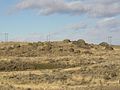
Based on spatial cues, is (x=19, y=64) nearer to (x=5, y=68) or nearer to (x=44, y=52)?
(x=5, y=68)

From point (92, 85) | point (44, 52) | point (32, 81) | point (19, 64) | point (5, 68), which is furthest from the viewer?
point (44, 52)

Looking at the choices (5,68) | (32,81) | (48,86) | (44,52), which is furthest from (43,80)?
(44,52)

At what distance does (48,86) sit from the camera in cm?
2717

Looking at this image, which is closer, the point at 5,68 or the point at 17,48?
the point at 5,68

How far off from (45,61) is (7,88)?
33465 mm

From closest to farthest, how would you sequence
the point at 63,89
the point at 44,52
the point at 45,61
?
the point at 63,89 < the point at 45,61 < the point at 44,52

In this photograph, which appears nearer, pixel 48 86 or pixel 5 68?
pixel 48 86

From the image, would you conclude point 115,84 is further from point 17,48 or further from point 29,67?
point 17,48

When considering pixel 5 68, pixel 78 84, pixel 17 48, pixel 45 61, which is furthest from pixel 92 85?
pixel 17 48

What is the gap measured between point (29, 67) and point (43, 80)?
20.3 metres

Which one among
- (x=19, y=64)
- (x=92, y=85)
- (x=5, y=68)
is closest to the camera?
(x=92, y=85)

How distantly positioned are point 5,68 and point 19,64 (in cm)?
370

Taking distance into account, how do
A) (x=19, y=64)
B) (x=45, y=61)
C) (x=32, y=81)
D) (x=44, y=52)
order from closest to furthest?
(x=32, y=81)
(x=19, y=64)
(x=45, y=61)
(x=44, y=52)

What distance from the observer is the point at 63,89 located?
25562 millimetres
